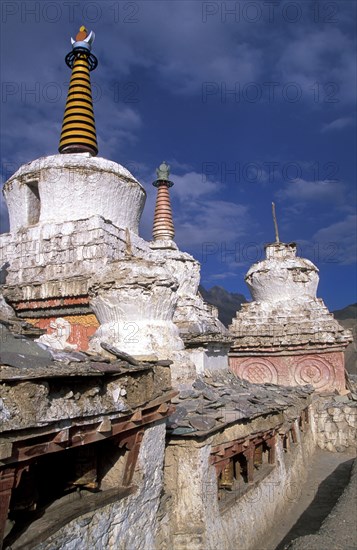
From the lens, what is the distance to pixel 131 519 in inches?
172

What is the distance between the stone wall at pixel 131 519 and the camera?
11.7 ft

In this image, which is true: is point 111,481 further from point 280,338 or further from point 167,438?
point 280,338

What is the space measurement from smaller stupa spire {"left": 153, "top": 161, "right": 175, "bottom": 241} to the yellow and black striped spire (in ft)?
21.4

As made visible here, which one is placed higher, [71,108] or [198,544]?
[71,108]

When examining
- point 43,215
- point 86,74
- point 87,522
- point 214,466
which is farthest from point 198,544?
point 86,74

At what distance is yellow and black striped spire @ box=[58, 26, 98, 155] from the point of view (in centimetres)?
986

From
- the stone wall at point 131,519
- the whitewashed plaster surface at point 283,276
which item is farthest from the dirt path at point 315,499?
the whitewashed plaster surface at point 283,276

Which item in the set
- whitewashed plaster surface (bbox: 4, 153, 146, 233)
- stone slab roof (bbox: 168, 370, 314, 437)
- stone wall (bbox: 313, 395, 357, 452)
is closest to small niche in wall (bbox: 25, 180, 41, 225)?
whitewashed plaster surface (bbox: 4, 153, 146, 233)

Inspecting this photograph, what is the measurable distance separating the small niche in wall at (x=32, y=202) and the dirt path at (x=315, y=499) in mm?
7027

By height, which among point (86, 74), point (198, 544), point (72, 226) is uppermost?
point (86, 74)

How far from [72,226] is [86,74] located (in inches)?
203

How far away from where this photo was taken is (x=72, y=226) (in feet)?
26.1

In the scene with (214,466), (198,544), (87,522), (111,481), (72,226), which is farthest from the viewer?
(72,226)

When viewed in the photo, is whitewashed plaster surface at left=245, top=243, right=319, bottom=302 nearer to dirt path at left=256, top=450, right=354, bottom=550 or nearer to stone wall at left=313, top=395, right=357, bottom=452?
stone wall at left=313, top=395, right=357, bottom=452
